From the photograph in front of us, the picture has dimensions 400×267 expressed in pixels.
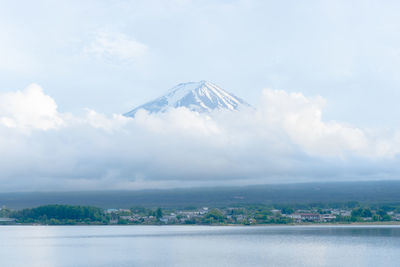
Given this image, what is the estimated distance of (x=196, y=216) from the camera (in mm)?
89875

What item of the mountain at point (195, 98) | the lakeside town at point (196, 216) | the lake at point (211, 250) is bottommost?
the lake at point (211, 250)

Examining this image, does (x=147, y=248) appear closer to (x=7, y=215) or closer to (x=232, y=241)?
(x=232, y=241)

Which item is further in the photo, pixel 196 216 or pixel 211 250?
pixel 196 216

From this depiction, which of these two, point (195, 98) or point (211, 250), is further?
point (195, 98)

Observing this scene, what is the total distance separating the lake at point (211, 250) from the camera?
41.7m

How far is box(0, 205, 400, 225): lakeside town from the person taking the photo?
8375cm

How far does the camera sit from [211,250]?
48.3m

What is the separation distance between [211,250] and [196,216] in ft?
137

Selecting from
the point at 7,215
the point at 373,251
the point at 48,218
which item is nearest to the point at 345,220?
the point at 373,251

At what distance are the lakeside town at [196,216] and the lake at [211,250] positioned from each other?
811 inches

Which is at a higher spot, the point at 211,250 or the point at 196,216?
the point at 196,216

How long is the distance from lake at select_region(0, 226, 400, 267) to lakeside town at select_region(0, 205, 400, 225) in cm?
2059

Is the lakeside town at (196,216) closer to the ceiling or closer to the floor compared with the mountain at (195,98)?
closer to the floor

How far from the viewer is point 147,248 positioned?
51125mm
